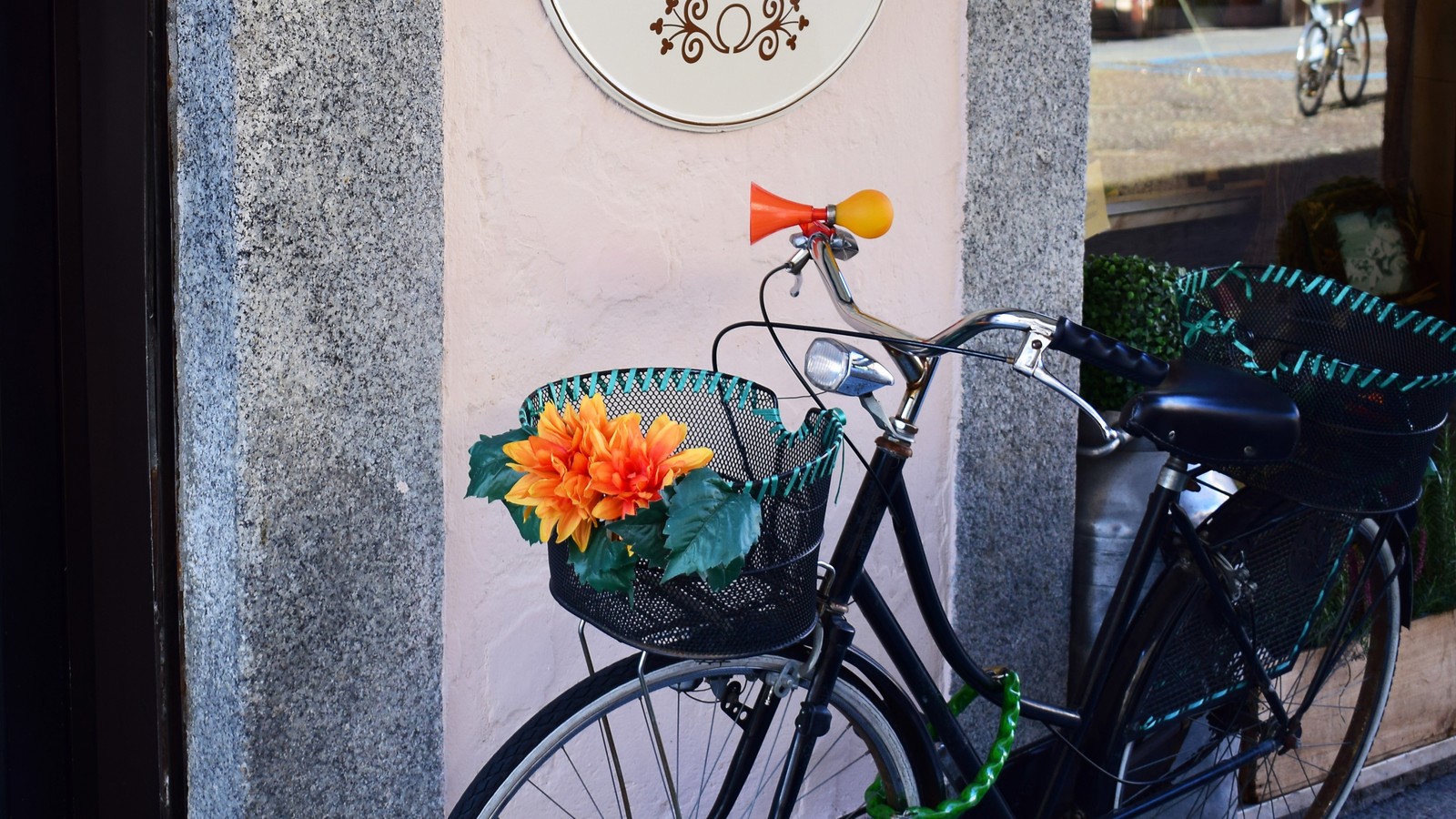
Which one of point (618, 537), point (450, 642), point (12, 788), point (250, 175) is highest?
point (250, 175)

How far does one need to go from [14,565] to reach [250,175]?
0.77 metres

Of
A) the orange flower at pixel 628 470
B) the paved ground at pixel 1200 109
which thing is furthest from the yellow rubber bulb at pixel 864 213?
the paved ground at pixel 1200 109

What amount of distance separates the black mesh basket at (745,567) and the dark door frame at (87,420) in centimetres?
77

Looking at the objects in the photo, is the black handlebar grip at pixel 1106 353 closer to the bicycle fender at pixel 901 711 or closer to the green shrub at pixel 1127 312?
the bicycle fender at pixel 901 711

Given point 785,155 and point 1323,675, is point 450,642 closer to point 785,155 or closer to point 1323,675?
point 785,155

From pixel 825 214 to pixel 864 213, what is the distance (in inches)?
2.4

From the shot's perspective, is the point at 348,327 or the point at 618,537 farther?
the point at 348,327

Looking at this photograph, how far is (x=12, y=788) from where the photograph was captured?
2162 mm

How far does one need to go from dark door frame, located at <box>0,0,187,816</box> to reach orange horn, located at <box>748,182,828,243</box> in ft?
3.02

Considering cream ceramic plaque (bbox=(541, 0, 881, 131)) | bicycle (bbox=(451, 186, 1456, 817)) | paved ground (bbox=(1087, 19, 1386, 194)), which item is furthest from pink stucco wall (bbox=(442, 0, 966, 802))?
paved ground (bbox=(1087, 19, 1386, 194))

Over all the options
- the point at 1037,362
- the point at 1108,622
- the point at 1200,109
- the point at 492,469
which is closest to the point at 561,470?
the point at 492,469

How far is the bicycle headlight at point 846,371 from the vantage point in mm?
1858

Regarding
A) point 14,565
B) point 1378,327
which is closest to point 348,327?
point 14,565

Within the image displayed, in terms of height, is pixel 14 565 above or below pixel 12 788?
Result: above
